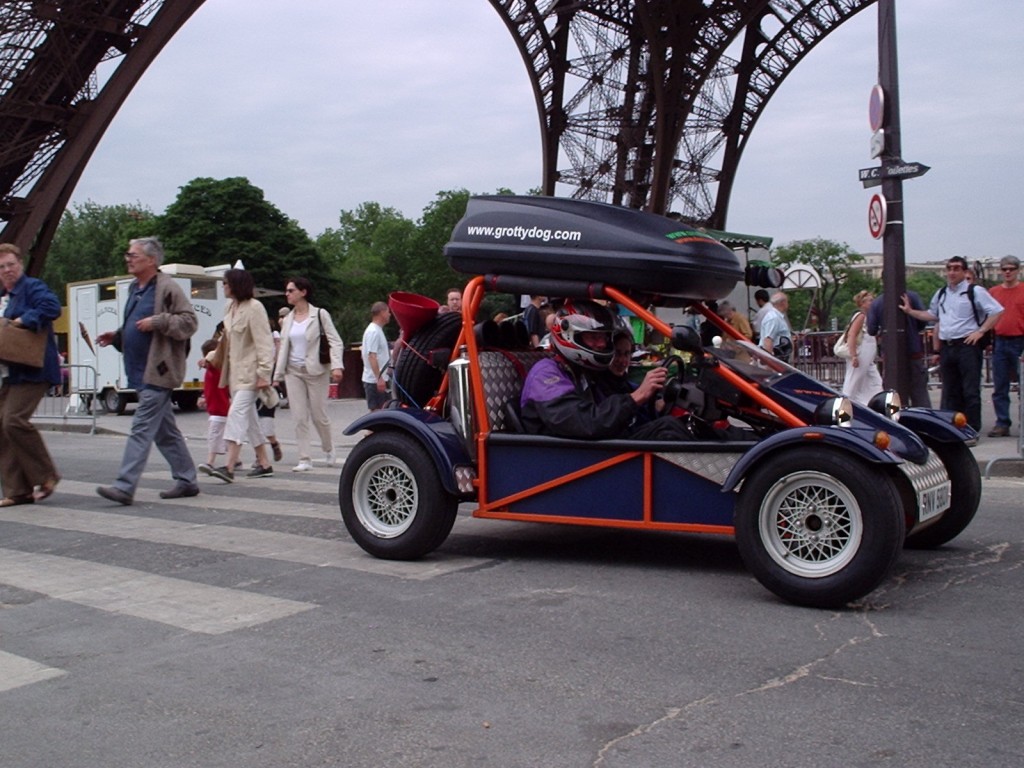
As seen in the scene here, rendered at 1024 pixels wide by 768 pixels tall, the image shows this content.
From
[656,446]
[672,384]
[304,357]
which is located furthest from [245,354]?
[656,446]

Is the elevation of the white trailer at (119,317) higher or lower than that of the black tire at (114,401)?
higher

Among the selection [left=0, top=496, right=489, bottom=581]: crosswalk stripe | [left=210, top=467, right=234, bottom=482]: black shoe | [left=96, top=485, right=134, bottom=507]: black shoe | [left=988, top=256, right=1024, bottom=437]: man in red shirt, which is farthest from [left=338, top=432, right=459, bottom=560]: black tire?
[left=988, top=256, right=1024, bottom=437]: man in red shirt

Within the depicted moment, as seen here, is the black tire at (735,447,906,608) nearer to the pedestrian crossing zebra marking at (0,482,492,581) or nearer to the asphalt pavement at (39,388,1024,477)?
the pedestrian crossing zebra marking at (0,482,492,581)

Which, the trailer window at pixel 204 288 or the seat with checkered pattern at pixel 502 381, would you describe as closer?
the seat with checkered pattern at pixel 502 381

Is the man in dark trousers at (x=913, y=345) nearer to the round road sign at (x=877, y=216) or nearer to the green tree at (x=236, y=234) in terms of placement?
the round road sign at (x=877, y=216)

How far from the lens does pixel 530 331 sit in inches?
260

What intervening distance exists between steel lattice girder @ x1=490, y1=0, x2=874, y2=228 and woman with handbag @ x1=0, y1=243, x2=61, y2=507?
3075 cm

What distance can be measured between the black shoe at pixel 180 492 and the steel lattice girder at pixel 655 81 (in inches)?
1208

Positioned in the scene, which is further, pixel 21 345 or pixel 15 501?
pixel 15 501

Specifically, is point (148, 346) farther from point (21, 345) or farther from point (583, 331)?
point (583, 331)

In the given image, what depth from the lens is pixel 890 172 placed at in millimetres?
11328

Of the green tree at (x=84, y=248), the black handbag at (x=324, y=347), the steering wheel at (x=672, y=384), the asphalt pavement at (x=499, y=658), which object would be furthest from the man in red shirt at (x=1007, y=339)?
the green tree at (x=84, y=248)

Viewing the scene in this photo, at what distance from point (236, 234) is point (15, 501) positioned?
170 ft

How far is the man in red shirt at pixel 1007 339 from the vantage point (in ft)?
37.7
